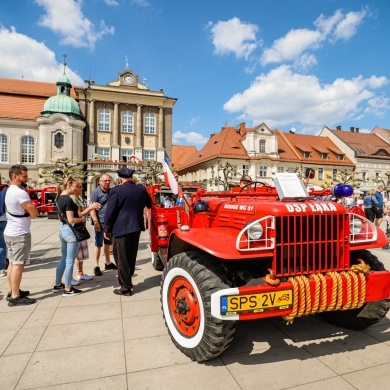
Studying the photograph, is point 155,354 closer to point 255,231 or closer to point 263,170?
point 255,231

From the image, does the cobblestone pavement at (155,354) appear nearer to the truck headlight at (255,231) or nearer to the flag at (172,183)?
the truck headlight at (255,231)

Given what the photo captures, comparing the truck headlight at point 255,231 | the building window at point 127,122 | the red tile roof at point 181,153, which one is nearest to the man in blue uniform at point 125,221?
the truck headlight at point 255,231

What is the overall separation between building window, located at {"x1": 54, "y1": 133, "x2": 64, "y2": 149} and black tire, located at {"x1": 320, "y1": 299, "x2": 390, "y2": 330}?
1409 inches

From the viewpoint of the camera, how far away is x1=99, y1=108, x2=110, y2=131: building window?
3753cm

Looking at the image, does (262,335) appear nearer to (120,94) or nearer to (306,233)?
(306,233)

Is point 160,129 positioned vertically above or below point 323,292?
above

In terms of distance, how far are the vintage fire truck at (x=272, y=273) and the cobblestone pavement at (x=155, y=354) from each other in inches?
9.6

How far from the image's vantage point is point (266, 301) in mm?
2389

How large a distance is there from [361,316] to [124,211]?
323 centimetres

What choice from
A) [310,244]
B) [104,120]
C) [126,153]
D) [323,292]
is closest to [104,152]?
[126,153]

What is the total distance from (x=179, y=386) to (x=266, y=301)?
0.97 metres

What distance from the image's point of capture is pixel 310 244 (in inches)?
105

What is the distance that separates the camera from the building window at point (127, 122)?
3828 cm

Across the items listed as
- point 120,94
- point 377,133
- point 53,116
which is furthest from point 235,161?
point 377,133
